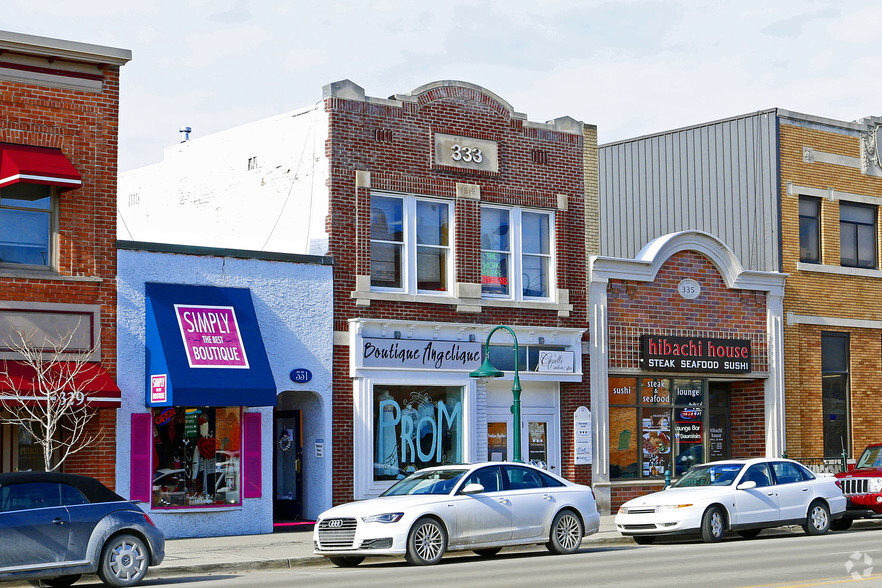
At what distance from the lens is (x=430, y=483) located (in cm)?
1845

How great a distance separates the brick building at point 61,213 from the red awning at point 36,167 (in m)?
0.02

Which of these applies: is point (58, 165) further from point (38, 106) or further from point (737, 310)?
point (737, 310)

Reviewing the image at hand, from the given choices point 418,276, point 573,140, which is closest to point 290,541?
point 418,276

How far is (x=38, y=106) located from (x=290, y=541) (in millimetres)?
8341

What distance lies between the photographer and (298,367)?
76.1 ft

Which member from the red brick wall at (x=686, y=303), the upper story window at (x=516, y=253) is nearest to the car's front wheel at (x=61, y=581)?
the upper story window at (x=516, y=253)

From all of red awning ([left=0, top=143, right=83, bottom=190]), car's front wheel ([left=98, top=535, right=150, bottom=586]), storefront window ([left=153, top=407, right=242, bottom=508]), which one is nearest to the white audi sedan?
car's front wheel ([left=98, top=535, right=150, bottom=586])

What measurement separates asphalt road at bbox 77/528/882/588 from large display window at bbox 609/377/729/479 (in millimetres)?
7950

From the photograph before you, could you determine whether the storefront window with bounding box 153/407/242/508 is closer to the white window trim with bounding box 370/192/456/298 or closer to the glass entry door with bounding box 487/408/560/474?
the white window trim with bounding box 370/192/456/298

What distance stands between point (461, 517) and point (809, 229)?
17.1 m

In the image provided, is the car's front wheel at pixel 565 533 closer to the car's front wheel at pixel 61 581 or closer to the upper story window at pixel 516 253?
the car's front wheel at pixel 61 581

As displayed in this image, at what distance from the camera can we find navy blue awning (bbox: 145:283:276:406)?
20859 millimetres

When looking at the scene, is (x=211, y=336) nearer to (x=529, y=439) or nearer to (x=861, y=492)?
(x=529, y=439)

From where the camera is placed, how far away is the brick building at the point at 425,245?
78.9 feet
